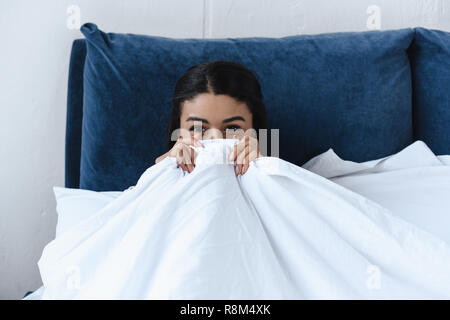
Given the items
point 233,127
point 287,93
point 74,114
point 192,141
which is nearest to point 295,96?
point 287,93

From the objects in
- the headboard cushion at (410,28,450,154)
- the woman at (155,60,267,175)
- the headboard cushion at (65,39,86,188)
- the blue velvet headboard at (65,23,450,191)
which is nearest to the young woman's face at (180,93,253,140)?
the woman at (155,60,267,175)

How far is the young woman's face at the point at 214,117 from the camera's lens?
99cm

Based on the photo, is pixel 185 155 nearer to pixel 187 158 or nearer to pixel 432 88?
pixel 187 158

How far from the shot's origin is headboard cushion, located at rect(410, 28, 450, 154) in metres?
1.26

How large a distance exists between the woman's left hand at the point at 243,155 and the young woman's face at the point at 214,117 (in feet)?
0.35

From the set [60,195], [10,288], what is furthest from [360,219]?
[10,288]

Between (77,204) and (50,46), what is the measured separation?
637 mm

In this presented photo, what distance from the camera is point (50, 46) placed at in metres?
1.39

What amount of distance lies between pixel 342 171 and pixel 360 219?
1.29 feet

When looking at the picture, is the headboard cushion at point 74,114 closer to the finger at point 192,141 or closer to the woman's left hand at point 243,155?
the finger at point 192,141

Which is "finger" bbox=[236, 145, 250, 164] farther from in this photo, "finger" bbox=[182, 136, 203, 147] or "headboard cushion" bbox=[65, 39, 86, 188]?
"headboard cushion" bbox=[65, 39, 86, 188]

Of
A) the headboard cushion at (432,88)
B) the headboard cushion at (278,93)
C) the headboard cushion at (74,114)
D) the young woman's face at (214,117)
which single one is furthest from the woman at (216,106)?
the headboard cushion at (432,88)

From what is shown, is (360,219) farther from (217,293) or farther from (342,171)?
(342,171)

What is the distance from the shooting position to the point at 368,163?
3.79 feet
